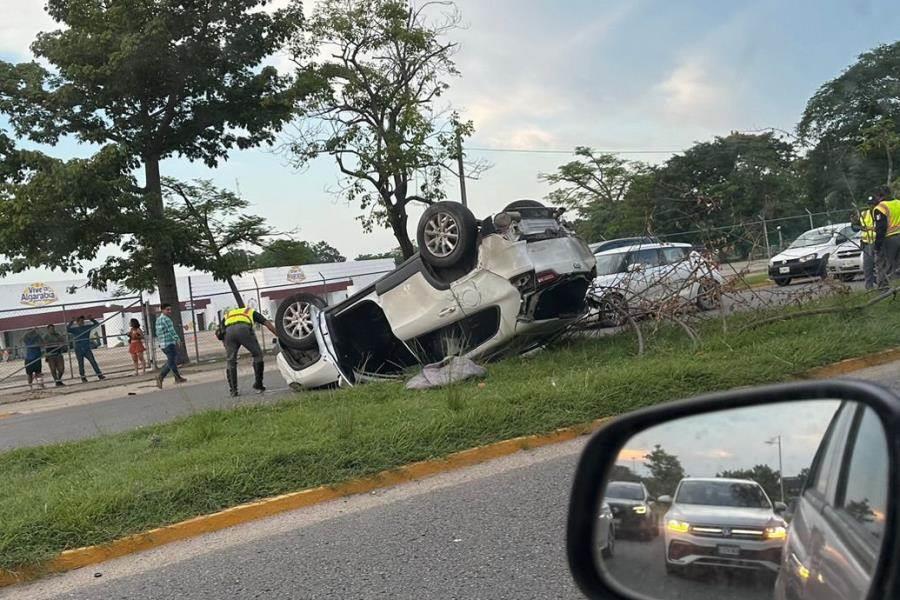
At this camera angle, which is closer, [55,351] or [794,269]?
[55,351]

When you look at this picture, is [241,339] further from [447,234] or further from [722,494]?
[722,494]

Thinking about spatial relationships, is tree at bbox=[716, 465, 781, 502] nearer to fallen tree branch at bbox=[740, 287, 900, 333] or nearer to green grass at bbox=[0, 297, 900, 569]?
green grass at bbox=[0, 297, 900, 569]

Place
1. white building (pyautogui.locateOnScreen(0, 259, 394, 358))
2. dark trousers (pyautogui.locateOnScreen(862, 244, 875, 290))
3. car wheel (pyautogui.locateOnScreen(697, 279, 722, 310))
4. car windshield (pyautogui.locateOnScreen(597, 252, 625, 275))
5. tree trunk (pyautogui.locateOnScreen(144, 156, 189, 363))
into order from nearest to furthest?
car wheel (pyautogui.locateOnScreen(697, 279, 722, 310)), dark trousers (pyautogui.locateOnScreen(862, 244, 875, 290)), car windshield (pyautogui.locateOnScreen(597, 252, 625, 275)), tree trunk (pyautogui.locateOnScreen(144, 156, 189, 363)), white building (pyautogui.locateOnScreen(0, 259, 394, 358))

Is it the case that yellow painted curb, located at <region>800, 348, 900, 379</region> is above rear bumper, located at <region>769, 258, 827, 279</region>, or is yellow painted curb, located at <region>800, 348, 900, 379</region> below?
below

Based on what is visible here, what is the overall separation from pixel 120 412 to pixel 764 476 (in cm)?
1177

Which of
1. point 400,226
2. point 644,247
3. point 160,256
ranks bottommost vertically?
point 644,247

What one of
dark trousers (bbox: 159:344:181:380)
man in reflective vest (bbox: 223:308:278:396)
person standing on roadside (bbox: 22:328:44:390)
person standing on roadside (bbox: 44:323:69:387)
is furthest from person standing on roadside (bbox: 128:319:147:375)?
man in reflective vest (bbox: 223:308:278:396)

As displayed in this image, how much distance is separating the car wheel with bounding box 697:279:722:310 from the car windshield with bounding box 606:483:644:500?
27.4 ft

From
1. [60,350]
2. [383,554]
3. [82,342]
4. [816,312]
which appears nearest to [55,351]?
[60,350]

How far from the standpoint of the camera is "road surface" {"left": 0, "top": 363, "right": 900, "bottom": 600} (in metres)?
3.78

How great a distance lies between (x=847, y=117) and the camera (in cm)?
4372

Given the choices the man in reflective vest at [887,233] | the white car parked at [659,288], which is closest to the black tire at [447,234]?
the white car parked at [659,288]

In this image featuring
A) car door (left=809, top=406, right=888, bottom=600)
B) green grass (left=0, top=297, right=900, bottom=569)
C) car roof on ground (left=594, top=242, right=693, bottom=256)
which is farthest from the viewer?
car roof on ground (left=594, top=242, right=693, bottom=256)

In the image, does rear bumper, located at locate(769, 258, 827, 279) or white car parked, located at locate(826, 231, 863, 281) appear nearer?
white car parked, located at locate(826, 231, 863, 281)
